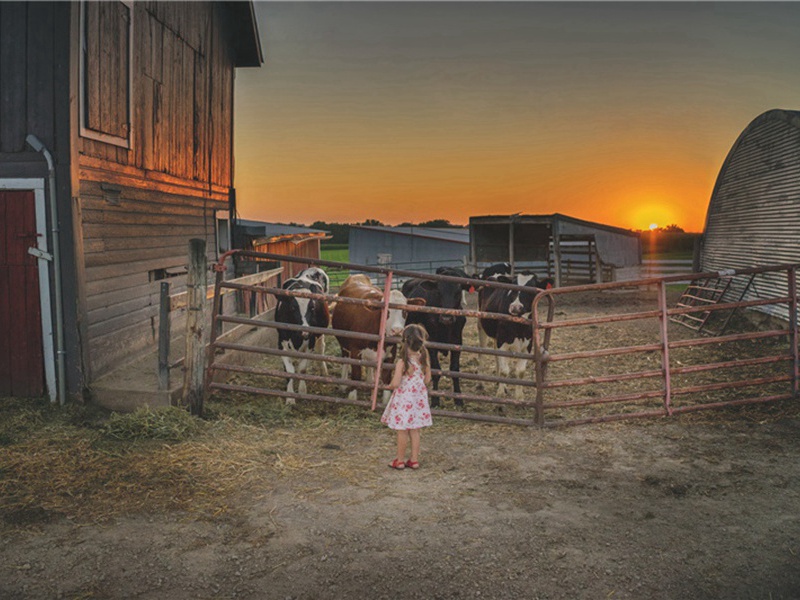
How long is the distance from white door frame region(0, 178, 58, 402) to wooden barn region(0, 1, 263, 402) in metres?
0.01

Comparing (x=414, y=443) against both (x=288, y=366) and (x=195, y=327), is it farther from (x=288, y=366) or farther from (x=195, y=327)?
(x=288, y=366)

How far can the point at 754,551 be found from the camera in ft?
13.1

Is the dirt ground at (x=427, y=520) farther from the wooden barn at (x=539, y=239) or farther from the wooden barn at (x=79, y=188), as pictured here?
the wooden barn at (x=539, y=239)

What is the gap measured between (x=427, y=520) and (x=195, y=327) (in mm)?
3553

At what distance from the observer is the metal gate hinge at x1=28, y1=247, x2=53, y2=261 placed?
6.76 meters

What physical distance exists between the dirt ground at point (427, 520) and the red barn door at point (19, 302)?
164 centimetres

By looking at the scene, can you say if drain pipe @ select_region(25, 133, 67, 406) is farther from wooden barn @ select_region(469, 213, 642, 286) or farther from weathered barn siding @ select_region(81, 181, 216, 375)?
wooden barn @ select_region(469, 213, 642, 286)

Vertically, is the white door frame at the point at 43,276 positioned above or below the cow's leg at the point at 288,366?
above

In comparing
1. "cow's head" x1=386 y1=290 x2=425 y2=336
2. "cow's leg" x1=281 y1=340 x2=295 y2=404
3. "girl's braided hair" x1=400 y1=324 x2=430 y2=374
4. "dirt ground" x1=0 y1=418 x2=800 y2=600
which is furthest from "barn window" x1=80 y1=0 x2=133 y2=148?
"dirt ground" x1=0 y1=418 x2=800 y2=600

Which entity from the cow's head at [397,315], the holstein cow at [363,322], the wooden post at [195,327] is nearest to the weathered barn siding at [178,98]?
the wooden post at [195,327]

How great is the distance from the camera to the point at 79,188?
7.08 meters

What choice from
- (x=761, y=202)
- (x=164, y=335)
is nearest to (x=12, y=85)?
(x=164, y=335)

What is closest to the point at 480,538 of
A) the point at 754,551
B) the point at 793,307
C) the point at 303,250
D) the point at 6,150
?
the point at 754,551

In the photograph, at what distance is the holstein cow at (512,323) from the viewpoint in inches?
320
